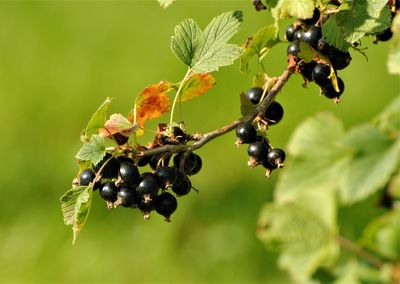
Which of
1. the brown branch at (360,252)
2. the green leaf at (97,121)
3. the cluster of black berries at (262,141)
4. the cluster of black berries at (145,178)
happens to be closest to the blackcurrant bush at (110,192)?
the cluster of black berries at (145,178)

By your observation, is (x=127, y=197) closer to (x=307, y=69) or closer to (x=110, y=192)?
(x=110, y=192)

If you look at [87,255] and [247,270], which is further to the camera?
[87,255]

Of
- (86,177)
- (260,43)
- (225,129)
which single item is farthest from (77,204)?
(260,43)

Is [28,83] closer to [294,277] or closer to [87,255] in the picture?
[87,255]

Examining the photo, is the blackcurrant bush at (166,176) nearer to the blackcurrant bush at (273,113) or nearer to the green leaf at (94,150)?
the green leaf at (94,150)

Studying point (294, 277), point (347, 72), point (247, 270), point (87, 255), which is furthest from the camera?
point (347, 72)

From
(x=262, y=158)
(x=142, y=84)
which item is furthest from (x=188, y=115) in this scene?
(x=262, y=158)
